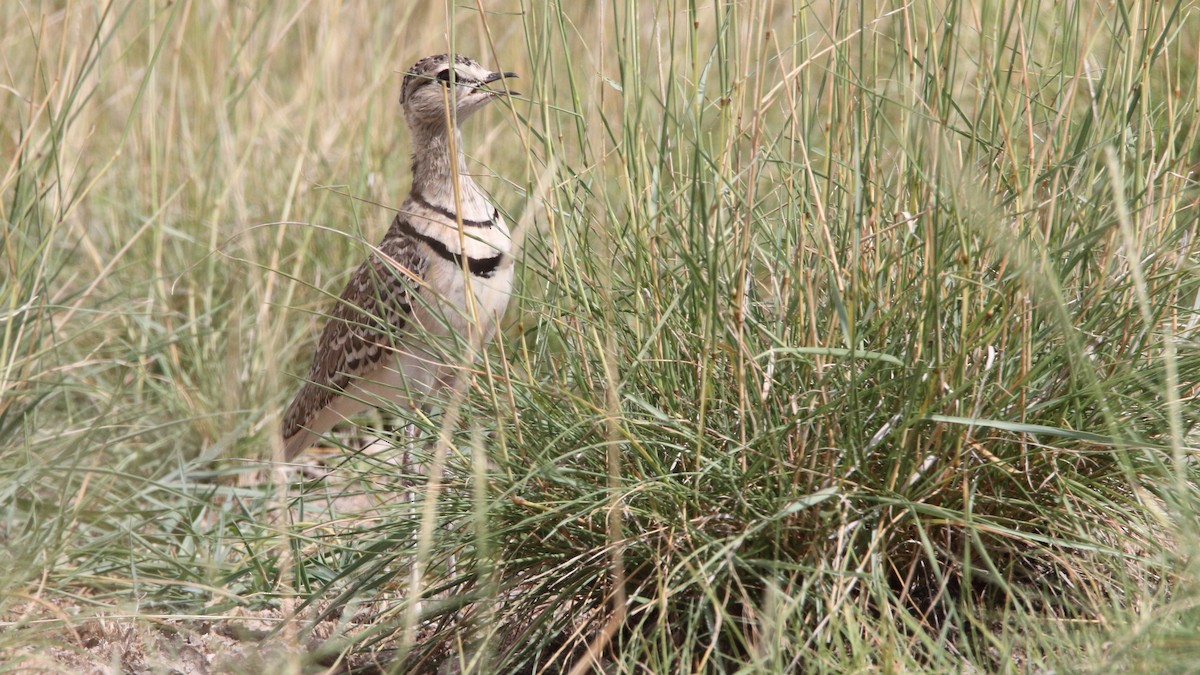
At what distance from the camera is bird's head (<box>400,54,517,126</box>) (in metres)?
3.57

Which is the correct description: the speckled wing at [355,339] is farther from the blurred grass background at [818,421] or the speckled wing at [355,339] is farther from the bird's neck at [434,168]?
the blurred grass background at [818,421]

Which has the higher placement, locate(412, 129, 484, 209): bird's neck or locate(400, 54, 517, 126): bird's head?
locate(400, 54, 517, 126): bird's head

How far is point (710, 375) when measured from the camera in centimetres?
247

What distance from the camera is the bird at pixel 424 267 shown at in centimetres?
353

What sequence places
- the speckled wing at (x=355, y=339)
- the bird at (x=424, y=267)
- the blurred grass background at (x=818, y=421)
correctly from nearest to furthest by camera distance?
1. the blurred grass background at (x=818, y=421)
2. the bird at (x=424, y=267)
3. the speckled wing at (x=355, y=339)

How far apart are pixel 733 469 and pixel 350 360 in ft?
5.90

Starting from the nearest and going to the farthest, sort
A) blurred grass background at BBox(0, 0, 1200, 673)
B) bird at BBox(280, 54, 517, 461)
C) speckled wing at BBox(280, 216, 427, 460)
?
blurred grass background at BBox(0, 0, 1200, 673)
bird at BBox(280, 54, 517, 461)
speckled wing at BBox(280, 216, 427, 460)

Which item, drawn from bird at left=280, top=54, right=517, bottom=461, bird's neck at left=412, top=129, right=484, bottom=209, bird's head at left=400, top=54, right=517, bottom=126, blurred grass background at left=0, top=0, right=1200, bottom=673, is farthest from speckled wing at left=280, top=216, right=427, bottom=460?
blurred grass background at left=0, top=0, right=1200, bottom=673

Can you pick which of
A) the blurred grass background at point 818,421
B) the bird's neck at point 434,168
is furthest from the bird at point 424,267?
the blurred grass background at point 818,421

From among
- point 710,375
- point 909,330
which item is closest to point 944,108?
point 909,330

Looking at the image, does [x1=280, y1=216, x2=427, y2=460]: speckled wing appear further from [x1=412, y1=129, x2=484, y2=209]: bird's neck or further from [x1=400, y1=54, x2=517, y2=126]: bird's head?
[x1=400, y1=54, x2=517, y2=126]: bird's head

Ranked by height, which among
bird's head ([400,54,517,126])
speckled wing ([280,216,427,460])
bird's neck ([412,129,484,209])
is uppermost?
bird's head ([400,54,517,126])

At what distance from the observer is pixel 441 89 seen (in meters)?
3.74

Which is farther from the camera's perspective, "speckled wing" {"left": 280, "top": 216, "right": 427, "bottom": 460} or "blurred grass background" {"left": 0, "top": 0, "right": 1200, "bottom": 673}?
"speckled wing" {"left": 280, "top": 216, "right": 427, "bottom": 460}
